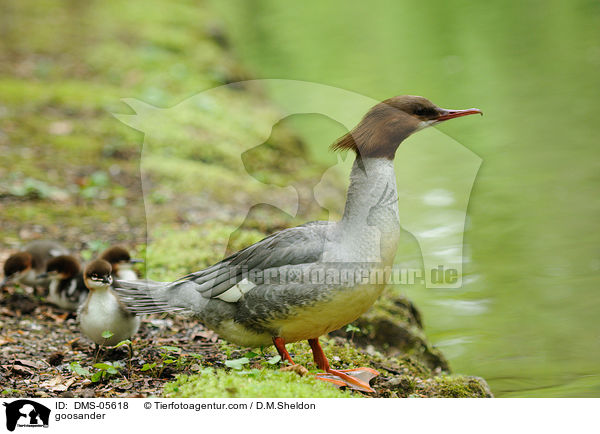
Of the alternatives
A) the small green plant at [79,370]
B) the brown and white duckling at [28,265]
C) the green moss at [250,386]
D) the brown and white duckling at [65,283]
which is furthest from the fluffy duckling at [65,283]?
the green moss at [250,386]

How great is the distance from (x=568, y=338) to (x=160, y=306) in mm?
2894

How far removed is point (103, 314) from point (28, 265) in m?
1.39

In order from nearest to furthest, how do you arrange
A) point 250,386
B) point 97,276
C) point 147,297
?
point 250,386
point 147,297
point 97,276

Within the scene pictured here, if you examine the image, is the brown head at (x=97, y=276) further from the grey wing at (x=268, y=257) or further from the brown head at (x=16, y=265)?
the brown head at (x=16, y=265)

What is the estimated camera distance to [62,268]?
16.3 ft

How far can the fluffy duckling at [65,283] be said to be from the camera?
486cm

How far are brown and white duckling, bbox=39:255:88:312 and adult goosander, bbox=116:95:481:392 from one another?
1425mm

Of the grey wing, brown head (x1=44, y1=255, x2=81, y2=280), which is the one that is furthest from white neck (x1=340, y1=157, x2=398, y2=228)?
brown head (x1=44, y1=255, x2=81, y2=280)

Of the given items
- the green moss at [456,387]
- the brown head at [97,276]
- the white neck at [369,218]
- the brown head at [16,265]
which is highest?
the white neck at [369,218]

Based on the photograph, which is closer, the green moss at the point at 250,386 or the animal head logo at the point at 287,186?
the green moss at the point at 250,386

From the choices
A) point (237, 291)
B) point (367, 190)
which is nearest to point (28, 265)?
point (237, 291)

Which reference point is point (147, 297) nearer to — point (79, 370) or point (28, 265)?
point (79, 370)

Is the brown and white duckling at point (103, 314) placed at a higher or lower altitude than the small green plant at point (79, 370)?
higher
